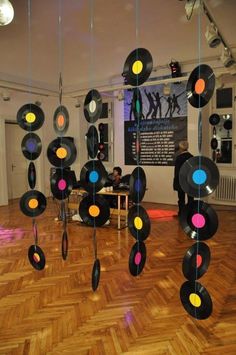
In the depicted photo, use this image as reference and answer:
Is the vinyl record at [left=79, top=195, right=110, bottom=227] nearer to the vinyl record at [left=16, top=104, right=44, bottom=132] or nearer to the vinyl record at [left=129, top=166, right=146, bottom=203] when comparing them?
the vinyl record at [left=129, top=166, right=146, bottom=203]

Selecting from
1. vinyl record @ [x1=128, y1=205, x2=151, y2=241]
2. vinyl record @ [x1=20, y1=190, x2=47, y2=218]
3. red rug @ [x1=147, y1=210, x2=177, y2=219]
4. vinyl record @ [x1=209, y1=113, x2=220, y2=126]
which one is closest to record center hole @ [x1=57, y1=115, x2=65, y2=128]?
vinyl record @ [x1=20, y1=190, x2=47, y2=218]

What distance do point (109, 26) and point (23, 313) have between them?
170 inches

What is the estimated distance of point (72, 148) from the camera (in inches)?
100

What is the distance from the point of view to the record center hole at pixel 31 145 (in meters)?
2.61

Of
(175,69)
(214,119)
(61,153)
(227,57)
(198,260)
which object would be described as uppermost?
(175,69)

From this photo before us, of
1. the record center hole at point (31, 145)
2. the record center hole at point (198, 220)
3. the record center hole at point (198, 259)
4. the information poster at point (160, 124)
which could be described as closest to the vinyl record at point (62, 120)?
the record center hole at point (31, 145)

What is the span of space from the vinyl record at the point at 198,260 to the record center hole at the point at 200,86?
97 centimetres

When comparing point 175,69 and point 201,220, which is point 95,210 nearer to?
point 201,220

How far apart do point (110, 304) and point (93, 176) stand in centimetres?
132

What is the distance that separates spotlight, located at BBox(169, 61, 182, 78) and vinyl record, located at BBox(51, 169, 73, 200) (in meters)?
5.63

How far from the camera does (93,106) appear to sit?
2318 mm

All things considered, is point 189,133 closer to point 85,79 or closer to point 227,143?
point 227,143

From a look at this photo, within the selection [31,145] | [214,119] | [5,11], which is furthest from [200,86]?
[214,119]

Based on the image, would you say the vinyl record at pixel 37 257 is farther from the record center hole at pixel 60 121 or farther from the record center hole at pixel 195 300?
the record center hole at pixel 195 300
